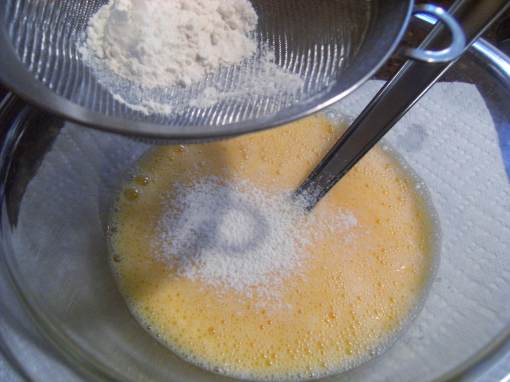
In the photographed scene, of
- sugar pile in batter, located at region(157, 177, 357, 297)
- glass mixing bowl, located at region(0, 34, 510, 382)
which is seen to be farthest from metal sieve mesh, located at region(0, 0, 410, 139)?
sugar pile in batter, located at region(157, 177, 357, 297)

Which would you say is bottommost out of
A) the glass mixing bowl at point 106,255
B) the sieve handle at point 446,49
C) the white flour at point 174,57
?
the glass mixing bowl at point 106,255

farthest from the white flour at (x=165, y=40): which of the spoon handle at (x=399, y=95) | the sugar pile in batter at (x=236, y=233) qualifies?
the sugar pile in batter at (x=236, y=233)

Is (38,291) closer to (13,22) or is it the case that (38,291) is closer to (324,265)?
(13,22)

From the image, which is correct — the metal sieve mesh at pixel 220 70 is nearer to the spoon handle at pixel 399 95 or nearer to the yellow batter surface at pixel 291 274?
the spoon handle at pixel 399 95

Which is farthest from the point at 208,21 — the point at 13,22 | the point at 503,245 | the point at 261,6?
the point at 503,245

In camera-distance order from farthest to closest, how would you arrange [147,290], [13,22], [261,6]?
[147,290] < [261,6] < [13,22]

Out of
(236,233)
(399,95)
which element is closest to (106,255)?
(236,233)

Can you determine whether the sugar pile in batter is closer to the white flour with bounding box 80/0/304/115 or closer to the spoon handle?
the spoon handle
